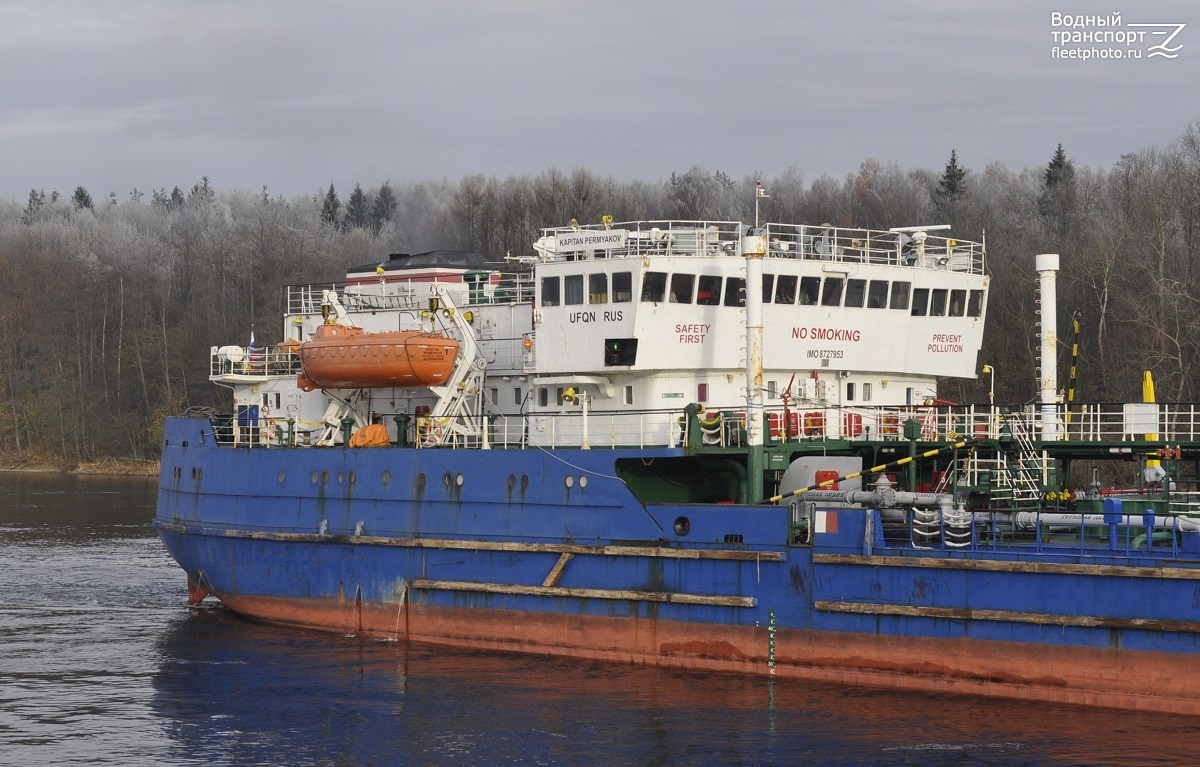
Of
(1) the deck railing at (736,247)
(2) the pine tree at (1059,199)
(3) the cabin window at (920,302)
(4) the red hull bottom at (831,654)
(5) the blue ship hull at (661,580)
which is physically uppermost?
(2) the pine tree at (1059,199)

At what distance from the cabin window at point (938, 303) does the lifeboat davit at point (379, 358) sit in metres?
8.90

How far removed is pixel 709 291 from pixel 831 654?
6.76m

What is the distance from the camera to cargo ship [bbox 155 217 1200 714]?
21.1 metres

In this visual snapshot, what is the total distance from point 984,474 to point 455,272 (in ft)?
37.5

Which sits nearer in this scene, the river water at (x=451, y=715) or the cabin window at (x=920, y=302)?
the river water at (x=451, y=715)

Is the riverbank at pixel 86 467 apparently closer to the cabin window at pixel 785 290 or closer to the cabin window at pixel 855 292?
the cabin window at pixel 785 290

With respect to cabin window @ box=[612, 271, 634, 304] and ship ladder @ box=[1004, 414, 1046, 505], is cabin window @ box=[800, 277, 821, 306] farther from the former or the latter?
ship ladder @ box=[1004, 414, 1046, 505]

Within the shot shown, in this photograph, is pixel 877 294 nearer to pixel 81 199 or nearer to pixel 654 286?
pixel 654 286

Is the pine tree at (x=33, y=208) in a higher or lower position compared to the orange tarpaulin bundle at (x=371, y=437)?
higher

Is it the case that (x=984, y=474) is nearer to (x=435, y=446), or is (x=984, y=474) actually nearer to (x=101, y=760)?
(x=435, y=446)

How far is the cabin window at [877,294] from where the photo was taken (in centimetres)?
2627

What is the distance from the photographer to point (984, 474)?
2402 cm

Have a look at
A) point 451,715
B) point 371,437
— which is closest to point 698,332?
point 371,437

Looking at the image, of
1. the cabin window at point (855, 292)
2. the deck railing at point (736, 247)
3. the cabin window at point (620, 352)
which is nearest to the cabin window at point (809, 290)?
the deck railing at point (736, 247)
